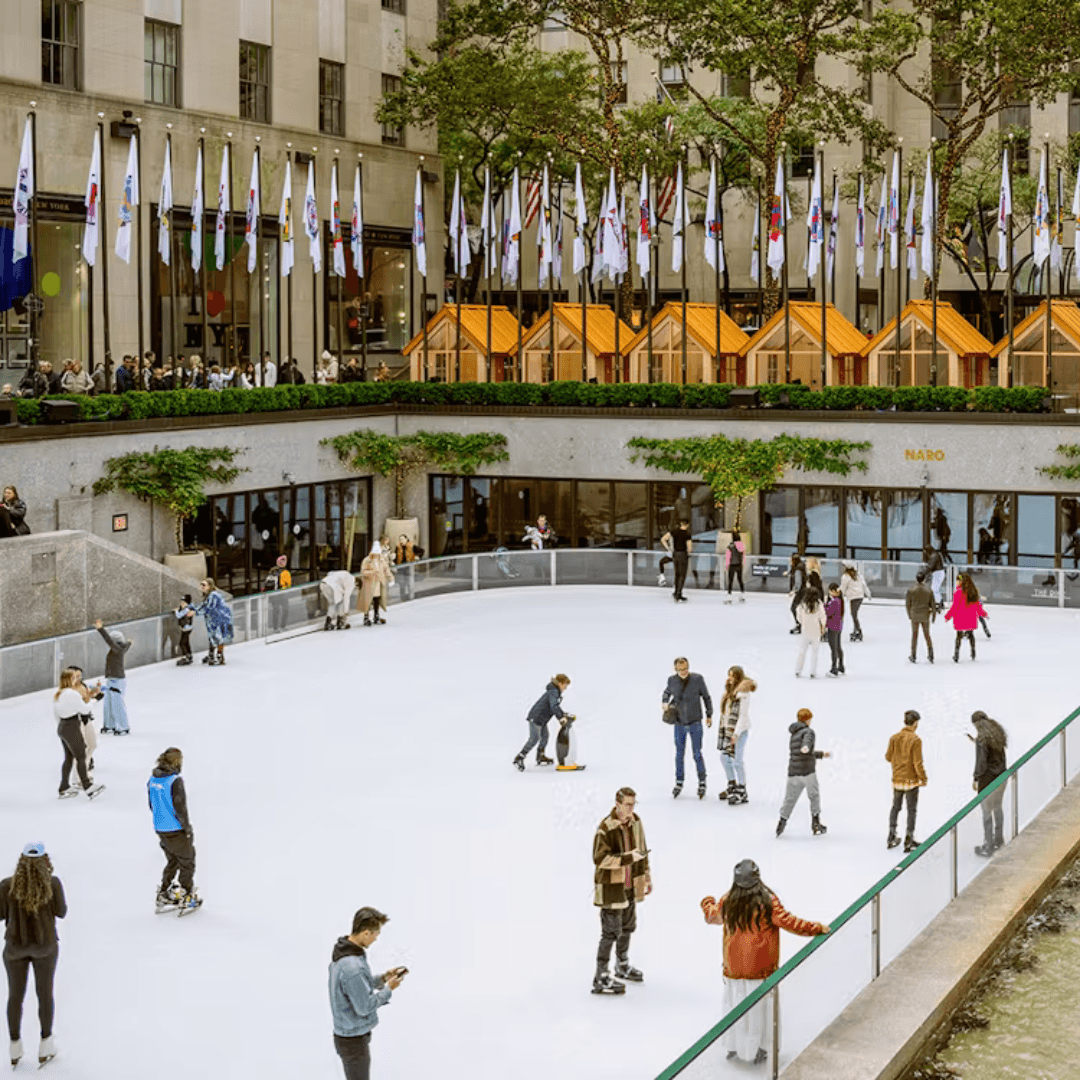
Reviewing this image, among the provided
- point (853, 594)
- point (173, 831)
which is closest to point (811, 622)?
point (853, 594)

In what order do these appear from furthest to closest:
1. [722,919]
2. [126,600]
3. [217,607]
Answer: [126,600] → [217,607] → [722,919]

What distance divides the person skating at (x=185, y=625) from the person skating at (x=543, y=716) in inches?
338

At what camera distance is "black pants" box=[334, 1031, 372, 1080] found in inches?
449

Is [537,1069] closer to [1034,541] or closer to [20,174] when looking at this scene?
[20,174]

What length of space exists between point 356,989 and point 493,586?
86.3ft

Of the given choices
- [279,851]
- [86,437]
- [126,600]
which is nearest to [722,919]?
[279,851]

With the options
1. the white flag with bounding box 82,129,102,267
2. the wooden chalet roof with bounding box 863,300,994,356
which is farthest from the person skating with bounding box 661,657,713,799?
the wooden chalet roof with bounding box 863,300,994,356

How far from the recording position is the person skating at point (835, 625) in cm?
2733

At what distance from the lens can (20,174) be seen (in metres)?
34.4

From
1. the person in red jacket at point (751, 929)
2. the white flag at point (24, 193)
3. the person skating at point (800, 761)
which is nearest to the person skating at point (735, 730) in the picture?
the person skating at point (800, 761)

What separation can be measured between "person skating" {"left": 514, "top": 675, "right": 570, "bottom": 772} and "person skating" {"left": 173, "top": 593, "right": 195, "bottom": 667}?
28.1 feet

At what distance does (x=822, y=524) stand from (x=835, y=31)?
29.8 metres

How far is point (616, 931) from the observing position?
1397 cm

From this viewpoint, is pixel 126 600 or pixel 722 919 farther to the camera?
pixel 126 600
